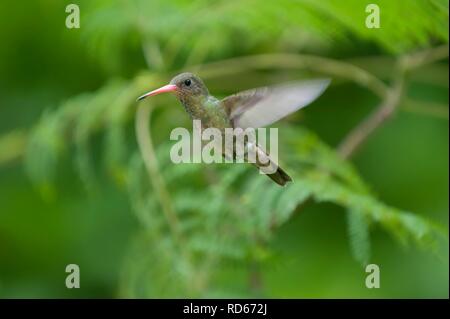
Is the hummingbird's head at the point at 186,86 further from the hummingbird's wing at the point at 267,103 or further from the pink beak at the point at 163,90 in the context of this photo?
the hummingbird's wing at the point at 267,103

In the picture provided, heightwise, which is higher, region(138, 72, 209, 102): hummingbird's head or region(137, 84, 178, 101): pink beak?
region(138, 72, 209, 102): hummingbird's head

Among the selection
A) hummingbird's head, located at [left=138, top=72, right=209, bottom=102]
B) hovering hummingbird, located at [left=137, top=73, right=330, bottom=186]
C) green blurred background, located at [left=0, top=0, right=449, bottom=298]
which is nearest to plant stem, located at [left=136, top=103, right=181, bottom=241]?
green blurred background, located at [left=0, top=0, right=449, bottom=298]

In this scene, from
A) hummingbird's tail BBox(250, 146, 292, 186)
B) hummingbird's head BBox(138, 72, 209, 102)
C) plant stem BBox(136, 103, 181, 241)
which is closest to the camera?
hummingbird's head BBox(138, 72, 209, 102)

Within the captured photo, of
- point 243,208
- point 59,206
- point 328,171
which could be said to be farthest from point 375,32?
point 59,206

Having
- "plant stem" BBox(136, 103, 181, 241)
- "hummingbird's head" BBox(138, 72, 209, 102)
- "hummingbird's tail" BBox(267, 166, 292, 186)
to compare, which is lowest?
"hummingbird's tail" BBox(267, 166, 292, 186)

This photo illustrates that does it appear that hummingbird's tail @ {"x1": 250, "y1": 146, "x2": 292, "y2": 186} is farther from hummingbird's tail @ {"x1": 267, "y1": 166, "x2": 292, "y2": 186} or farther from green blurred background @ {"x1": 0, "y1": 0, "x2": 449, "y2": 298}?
green blurred background @ {"x1": 0, "y1": 0, "x2": 449, "y2": 298}

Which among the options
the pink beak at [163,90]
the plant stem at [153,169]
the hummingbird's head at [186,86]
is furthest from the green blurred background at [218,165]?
the pink beak at [163,90]

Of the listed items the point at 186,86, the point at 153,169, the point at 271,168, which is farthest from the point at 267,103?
the point at 153,169
